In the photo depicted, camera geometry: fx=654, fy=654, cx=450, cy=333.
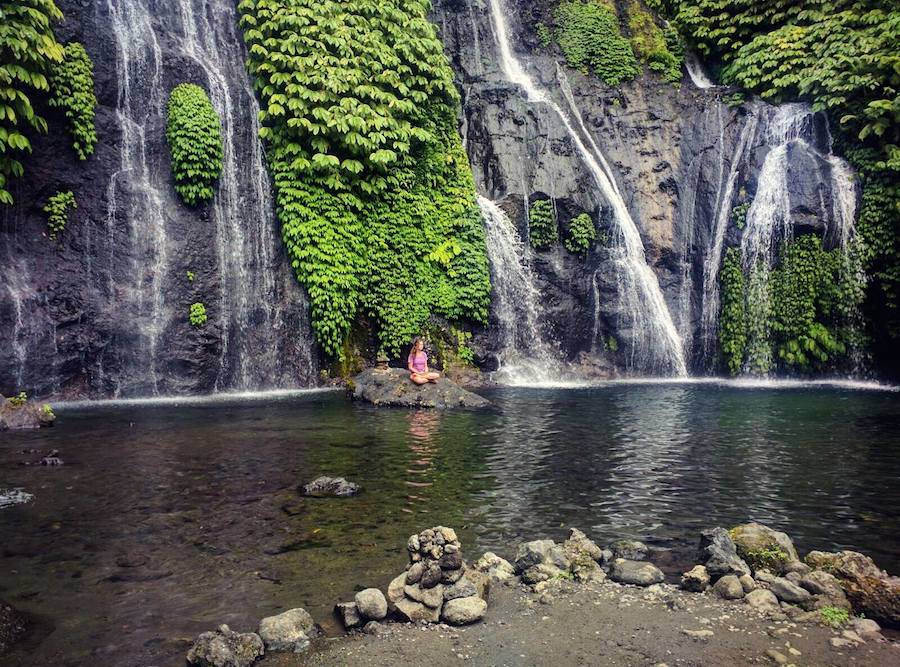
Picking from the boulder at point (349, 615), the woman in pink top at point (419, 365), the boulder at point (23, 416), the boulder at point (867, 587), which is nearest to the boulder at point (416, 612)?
the boulder at point (349, 615)

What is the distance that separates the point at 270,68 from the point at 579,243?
10.7m

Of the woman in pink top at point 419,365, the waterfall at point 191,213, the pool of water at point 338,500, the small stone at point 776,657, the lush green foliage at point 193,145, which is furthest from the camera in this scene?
the lush green foliage at point 193,145

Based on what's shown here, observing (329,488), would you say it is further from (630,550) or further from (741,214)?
(741,214)

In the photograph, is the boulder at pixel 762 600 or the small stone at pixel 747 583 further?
the small stone at pixel 747 583

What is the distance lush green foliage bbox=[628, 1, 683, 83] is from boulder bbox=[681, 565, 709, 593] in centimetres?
2350

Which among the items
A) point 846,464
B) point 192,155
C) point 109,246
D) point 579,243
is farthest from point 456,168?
point 846,464

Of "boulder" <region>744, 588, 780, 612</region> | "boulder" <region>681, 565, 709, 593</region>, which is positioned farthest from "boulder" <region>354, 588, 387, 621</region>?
"boulder" <region>744, 588, 780, 612</region>

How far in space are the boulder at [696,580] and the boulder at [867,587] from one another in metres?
0.91

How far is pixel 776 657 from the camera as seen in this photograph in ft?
13.1

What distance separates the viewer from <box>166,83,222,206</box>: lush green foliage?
1723 cm

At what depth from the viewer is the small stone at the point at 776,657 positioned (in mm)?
3955

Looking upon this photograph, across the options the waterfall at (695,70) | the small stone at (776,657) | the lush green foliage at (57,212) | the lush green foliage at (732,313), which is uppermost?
the waterfall at (695,70)

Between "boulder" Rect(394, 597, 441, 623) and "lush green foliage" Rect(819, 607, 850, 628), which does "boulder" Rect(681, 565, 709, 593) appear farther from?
"boulder" Rect(394, 597, 441, 623)

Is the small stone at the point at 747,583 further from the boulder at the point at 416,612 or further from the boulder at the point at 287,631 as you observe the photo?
the boulder at the point at 287,631
